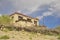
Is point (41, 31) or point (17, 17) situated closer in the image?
point (41, 31)

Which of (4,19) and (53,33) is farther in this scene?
(4,19)

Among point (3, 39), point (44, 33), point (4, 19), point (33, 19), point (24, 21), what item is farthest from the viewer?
point (33, 19)

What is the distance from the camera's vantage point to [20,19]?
208 ft

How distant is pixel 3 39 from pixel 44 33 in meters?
11.8

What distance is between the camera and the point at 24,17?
2569 inches

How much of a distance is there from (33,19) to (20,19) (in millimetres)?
5891

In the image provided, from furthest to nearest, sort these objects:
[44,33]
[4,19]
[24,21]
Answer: [24,21]
[4,19]
[44,33]

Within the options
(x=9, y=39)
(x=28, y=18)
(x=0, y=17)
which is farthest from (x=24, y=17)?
(x=9, y=39)

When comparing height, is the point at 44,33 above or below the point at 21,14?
below

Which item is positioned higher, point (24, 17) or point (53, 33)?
point (24, 17)

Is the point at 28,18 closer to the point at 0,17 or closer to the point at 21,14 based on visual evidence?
the point at 21,14

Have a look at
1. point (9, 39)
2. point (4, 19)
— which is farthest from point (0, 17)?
point (9, 39)

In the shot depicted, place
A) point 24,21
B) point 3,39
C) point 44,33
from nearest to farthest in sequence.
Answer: point 3,39, point 44,33, point 24,21

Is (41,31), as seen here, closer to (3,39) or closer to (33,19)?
(3,39)
